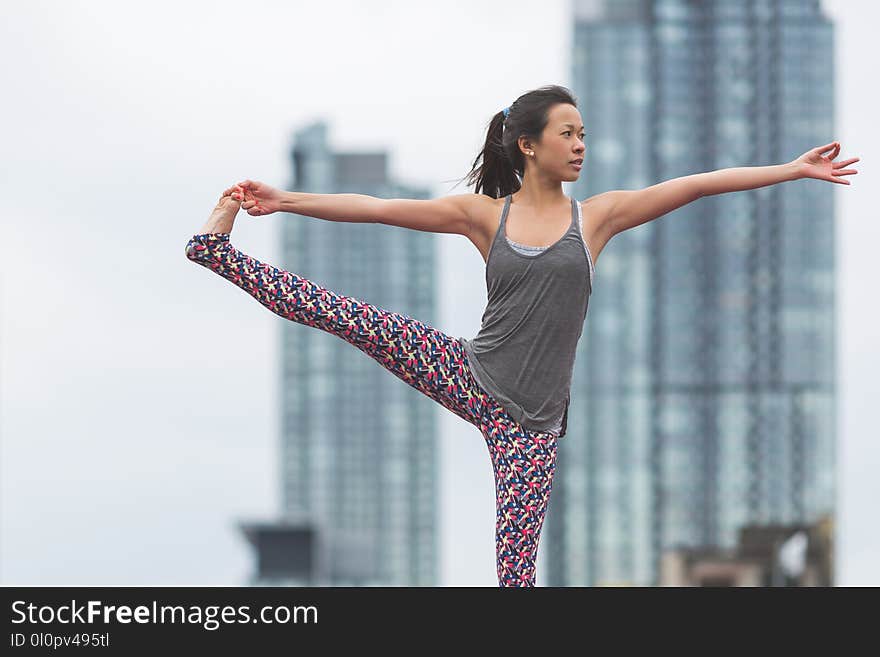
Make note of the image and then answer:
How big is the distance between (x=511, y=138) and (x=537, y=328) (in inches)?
35.1

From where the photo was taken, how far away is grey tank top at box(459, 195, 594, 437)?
21.1 feet

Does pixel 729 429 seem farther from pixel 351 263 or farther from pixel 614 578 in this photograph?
pixel 351 263

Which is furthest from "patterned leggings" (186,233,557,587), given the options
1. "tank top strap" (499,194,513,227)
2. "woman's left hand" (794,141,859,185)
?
"woman's left hand" (794,141,859,185)

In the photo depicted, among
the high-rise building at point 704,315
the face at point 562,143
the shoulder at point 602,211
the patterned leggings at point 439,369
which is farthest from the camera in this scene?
the high-rise building at point 704,315

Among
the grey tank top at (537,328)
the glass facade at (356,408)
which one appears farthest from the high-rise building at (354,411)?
the grey tank top at (537,328)

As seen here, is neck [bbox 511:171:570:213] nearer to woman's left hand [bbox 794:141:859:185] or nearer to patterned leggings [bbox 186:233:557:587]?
patterned leggings [bbox 186:233:557:587]

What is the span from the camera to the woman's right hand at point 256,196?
6.61 m

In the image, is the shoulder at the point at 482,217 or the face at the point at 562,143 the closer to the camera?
the face at the point at 562,143

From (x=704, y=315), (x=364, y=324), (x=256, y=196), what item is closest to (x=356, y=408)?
(x=704, y=315)

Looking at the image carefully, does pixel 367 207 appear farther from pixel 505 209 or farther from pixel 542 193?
pixel 542 193

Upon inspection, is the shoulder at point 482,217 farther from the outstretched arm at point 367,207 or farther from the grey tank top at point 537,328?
the grey tank top at point 537,328

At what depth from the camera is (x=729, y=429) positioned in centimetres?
11594

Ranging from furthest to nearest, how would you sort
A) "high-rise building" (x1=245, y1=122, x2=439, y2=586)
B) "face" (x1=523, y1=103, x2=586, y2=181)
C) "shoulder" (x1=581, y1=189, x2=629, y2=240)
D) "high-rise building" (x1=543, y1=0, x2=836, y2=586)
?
"high-rise building" (x1=245, y1=122, x2=439, y2=586) < "high-rise building" (x1=543, y1=0, x2=836, y2=586) < "shoulder" (x1=581, y1=189, x2=629, y2=240) < "face" (x1=523, y1=103, x2=586, y2=181)

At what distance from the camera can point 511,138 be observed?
6.66m
